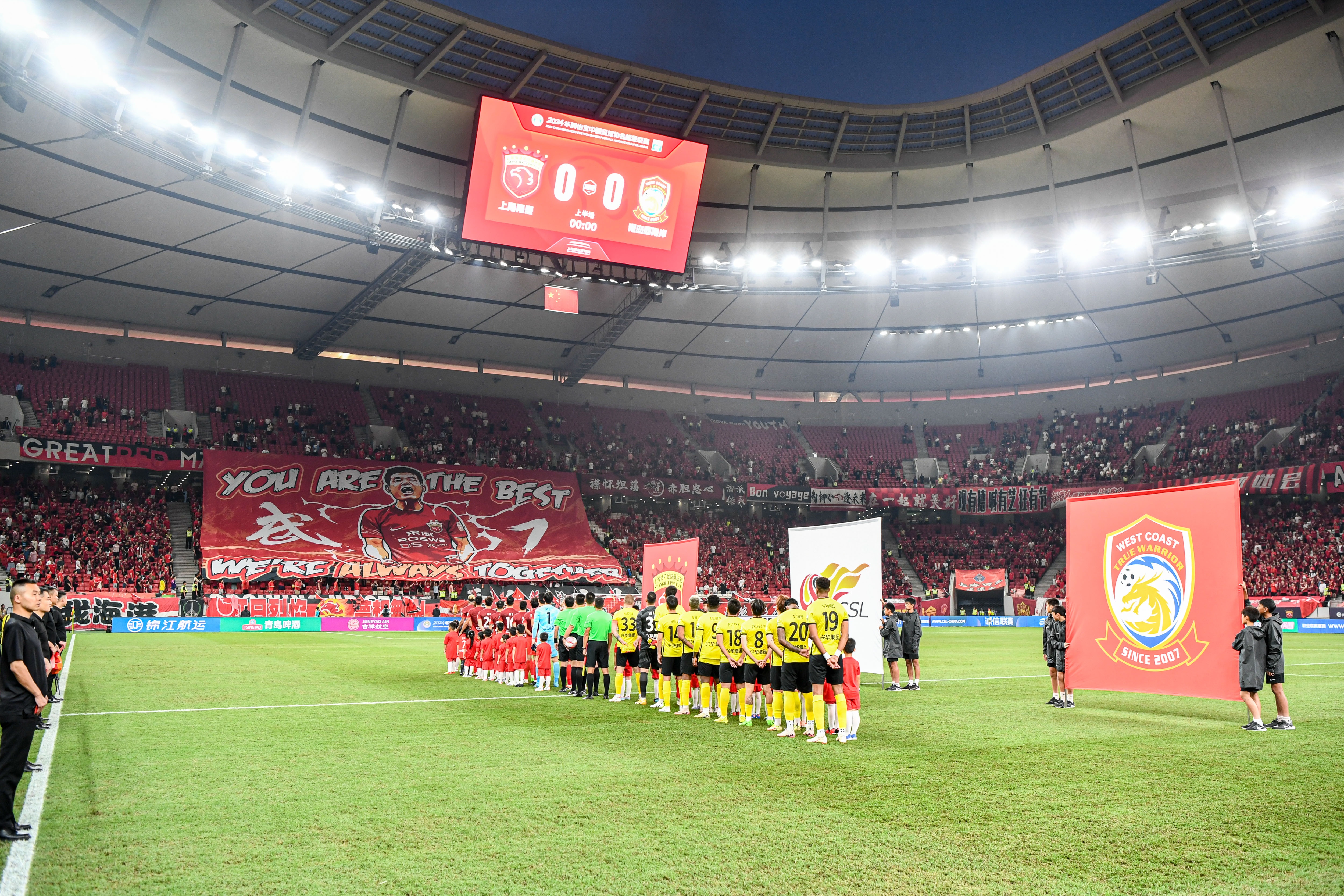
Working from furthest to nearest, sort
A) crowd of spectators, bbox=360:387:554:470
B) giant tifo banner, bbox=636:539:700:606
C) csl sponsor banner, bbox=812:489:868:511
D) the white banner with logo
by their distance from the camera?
csl sponsor banner, bbox=812:489:868:511 < crowd of spectators, bbox=360:387:554:470 < giant tifo banner, bbox=636:539:700:606 < the white banner with logo

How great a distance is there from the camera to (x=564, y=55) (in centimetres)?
2847

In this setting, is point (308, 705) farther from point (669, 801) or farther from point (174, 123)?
point (174, 123)

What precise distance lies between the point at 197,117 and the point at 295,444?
21034mm

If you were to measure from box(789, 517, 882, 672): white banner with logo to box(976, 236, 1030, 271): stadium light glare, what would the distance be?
74.9ft

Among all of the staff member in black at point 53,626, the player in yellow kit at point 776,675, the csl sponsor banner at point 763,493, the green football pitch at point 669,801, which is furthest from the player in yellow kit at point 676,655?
the csl sponsor banner at point 763,493

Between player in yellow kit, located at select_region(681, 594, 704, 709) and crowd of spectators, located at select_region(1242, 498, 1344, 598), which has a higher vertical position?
crowd of spectators, located at select_region(1242, 498, 1344, 598)

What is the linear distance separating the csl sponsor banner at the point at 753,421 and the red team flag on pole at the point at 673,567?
39199 mm

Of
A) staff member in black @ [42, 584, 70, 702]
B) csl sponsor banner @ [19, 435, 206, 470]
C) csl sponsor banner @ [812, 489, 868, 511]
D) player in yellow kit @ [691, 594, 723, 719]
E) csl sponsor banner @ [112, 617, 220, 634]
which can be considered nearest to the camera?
staff member in black @ [42, 584, 70, 702]

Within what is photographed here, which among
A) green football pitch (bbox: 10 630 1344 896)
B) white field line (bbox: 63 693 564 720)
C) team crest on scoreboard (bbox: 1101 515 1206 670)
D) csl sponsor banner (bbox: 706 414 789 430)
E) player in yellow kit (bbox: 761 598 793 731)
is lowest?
white field line (bbox: 63 693 564 720)

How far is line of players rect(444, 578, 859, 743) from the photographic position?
10711mm

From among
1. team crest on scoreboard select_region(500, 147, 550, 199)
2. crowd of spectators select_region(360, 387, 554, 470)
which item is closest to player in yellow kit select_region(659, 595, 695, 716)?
team crest on scoreboard select_region(500, 147, 550, 199)

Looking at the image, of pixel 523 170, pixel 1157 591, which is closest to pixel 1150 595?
pixel 1157 591

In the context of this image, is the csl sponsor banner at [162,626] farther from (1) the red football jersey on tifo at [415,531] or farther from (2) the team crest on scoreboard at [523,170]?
(2) the team crest on scoreboard at [523,170]

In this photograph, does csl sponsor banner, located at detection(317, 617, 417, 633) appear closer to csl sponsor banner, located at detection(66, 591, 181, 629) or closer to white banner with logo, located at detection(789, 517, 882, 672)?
csl sponsor banner, located at detection(66, 591, 181, 629)
